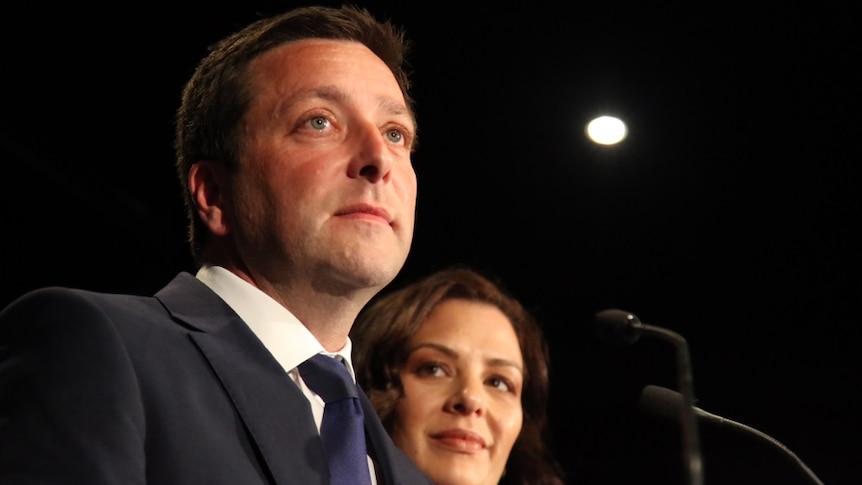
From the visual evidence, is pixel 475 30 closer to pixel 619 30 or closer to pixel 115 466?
pixel 619 30

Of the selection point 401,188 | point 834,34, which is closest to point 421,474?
point 401,188

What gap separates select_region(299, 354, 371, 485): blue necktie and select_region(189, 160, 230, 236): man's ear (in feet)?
1.07

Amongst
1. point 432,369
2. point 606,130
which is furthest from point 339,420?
point 606,130

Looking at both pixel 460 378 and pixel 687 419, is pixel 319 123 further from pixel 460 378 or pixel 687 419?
pixel 460 378

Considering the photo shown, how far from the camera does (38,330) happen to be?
1228 mm

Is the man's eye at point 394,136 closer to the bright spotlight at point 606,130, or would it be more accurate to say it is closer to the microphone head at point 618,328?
the microphone head at point 618,328

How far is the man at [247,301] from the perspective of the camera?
1.18 m

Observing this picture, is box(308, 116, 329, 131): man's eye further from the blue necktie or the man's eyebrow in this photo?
the blue necktie

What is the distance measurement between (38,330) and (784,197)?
356cm

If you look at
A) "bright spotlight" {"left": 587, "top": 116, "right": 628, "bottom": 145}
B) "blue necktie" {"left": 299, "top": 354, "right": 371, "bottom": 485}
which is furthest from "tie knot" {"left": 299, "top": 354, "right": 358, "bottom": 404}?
"bright spotlight" {"left": 587, "top": 116, "right": 628, "bottom": 145}

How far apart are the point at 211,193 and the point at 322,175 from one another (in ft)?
0.87

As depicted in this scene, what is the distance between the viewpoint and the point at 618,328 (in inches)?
65.3

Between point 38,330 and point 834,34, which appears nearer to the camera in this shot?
point 38,330

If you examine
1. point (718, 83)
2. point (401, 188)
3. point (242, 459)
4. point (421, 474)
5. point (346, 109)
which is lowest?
point (421, 474)
